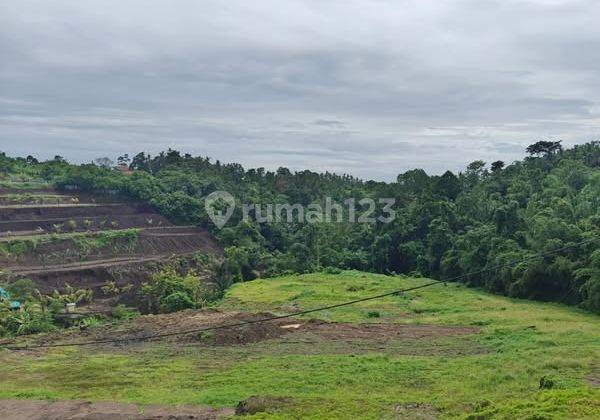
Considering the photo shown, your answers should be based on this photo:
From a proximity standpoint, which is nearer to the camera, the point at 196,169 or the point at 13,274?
the point at 13,274

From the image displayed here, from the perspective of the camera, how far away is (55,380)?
68.6ft

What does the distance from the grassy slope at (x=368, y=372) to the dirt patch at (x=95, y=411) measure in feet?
2.06

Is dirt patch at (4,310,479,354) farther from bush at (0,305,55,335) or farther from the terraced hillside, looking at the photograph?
the terraced hillside

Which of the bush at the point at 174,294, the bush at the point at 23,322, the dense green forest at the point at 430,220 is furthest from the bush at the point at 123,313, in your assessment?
the dense green forest at the point at 430,220

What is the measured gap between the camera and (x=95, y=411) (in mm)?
16984

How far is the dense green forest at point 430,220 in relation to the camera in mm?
33406

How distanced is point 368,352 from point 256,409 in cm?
839

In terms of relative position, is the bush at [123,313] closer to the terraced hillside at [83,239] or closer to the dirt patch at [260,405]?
the terraced hillside at [83,239]

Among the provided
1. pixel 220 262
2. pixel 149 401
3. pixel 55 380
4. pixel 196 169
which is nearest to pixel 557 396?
pixel 149 401

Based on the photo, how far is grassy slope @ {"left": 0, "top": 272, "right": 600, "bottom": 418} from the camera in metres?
15.2

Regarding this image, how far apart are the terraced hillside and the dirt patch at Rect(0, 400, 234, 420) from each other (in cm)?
2375

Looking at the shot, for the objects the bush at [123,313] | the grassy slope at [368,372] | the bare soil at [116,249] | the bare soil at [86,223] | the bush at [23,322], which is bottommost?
the bush at [123,313]

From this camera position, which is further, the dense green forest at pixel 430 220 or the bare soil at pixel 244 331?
the dense green forest at pixel 430 220

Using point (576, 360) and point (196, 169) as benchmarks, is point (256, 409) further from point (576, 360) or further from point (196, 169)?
point (196, 169)
